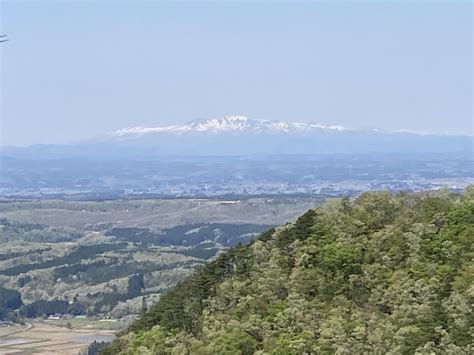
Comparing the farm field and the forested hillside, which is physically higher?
the forested hillside

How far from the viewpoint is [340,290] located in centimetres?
2305

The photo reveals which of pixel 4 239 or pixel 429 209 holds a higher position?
pixel 429 209

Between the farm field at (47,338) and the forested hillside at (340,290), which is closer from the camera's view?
the forested hillside at (340,290)

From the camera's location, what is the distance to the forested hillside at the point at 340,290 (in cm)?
2008

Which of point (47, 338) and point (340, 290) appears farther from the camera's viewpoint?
point (47, 338)

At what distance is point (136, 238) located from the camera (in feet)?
377

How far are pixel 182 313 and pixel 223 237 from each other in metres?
85.7

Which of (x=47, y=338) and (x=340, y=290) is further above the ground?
(x=340, y=290)

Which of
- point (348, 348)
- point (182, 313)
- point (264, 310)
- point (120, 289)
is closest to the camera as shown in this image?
point (348, 348)

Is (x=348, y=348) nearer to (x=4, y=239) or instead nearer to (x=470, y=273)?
(x=470, y=273)

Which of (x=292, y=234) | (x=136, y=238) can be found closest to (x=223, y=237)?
(x=136, y=238)

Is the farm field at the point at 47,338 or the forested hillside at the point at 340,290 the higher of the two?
the forested hillside at the point at 340,290

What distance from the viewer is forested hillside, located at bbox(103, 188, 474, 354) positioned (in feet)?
65.9

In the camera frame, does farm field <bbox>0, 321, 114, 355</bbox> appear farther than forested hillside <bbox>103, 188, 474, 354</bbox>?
Yes
